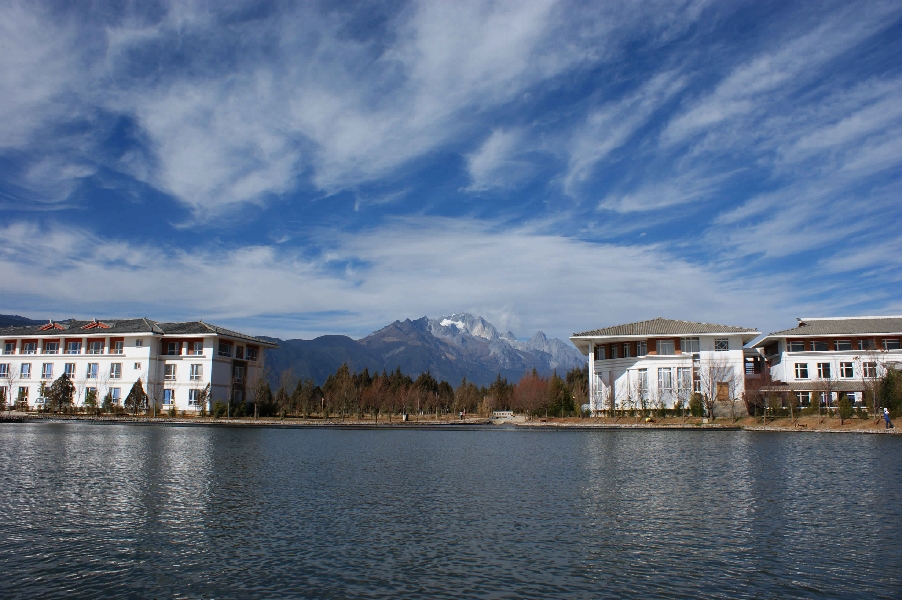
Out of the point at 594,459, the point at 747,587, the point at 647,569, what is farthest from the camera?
the point at 594,459

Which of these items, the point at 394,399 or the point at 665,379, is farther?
the point at 394,399

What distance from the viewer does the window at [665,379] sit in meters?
57.1

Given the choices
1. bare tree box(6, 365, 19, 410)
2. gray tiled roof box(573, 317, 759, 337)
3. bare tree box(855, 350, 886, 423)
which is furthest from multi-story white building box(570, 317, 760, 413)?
bare tree box(6, 365, 19, 410)

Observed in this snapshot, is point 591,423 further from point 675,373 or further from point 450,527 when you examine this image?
point 450,527

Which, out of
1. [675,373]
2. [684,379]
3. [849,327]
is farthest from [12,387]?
[849,327]

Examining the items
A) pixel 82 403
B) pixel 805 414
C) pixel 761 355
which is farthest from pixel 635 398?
pixel 82 403

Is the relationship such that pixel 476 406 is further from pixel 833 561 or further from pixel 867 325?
pixel 833 561

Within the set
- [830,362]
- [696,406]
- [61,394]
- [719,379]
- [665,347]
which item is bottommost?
[696,406]

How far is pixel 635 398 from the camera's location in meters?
57.4

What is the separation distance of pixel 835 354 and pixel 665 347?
48.6 ft

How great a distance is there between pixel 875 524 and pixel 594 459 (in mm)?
13109

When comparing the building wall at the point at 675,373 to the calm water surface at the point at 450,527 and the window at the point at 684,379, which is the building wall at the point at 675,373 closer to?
the window at the point at 684,379

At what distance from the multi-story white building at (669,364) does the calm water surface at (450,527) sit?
30.2m

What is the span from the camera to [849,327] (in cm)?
5897
